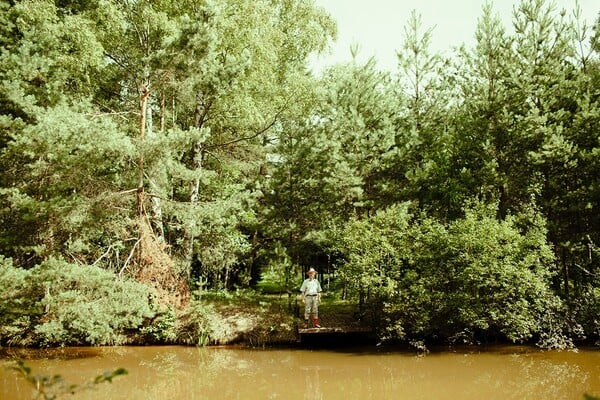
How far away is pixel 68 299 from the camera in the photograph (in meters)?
10.8

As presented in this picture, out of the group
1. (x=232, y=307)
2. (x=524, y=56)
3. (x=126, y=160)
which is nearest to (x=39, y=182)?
(x=126, y=160)

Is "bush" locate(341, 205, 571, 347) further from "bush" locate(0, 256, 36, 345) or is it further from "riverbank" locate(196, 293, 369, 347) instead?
"bush" locate(0, 256, 36, 345)

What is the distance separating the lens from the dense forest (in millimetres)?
11766

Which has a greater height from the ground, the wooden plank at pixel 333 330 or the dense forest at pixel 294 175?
the dense forest at pixel 294 175

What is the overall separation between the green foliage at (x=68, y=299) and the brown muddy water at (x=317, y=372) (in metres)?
0.87

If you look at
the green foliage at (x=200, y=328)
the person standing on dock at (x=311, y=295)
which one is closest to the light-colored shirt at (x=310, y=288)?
the person standing on dock at (x=311, y=295)

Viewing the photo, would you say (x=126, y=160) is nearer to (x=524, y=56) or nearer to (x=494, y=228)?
(x=494, y=228)

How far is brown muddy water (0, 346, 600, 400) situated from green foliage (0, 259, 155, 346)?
2.86ft

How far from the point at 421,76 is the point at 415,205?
4376 mm

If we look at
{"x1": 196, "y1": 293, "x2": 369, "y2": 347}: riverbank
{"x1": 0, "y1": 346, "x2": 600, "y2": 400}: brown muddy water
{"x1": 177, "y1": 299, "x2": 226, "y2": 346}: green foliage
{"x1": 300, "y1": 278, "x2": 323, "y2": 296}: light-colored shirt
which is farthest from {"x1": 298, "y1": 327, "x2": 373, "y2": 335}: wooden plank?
{"x1": 177, "y1": 299, "x2": 226, "y2": 346}: green foliage

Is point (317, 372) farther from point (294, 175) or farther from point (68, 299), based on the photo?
point (294, 175)

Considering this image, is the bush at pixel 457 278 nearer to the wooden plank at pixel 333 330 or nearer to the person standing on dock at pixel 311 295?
the wooden plank at pixel 333 330

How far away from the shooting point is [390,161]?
15.4 metres

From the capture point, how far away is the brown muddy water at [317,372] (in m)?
9.03
